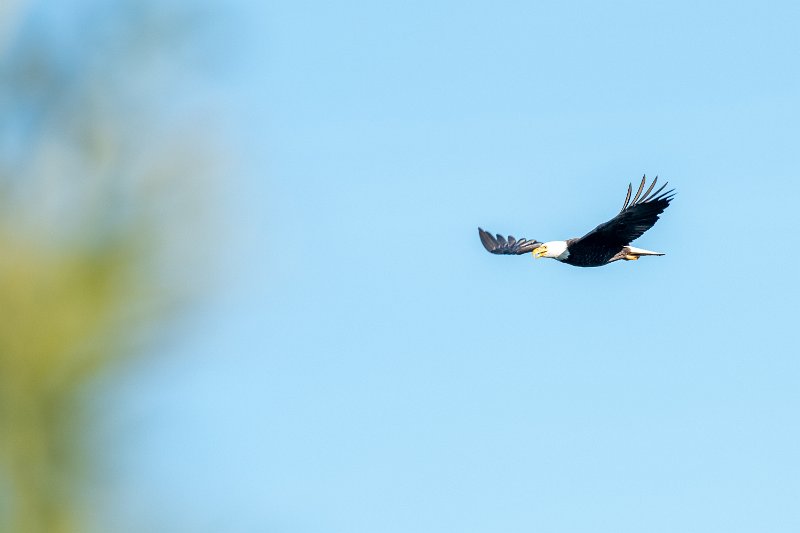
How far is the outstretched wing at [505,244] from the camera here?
2323 centimetres

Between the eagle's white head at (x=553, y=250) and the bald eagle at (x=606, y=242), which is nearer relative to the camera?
the bald eagle at (x=606, y=242)

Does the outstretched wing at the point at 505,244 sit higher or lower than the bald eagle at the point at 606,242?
higher

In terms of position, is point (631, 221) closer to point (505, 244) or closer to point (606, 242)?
point (606, 242)

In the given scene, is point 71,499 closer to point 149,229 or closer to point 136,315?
point 136,315

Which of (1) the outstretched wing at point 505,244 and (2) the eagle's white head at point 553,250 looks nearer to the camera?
(2) the eagle's white head at point 553,250

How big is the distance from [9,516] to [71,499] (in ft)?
0.50

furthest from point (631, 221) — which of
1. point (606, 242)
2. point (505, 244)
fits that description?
point (505, 244)

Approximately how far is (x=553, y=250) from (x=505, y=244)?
1.98 meters

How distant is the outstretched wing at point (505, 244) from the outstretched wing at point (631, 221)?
128 inches

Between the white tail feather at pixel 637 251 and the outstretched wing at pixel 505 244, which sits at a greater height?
Answer: the outstretched wing at pixel 505 244

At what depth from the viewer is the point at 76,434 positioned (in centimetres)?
303

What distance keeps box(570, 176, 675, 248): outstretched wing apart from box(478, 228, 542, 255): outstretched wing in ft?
10.7

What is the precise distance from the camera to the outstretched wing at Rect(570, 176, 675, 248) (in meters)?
18.1

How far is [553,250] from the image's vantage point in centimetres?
2170
